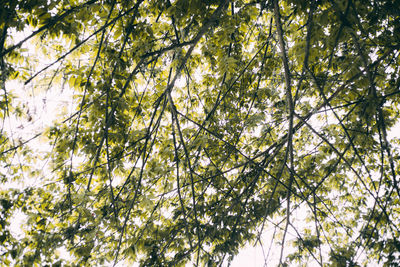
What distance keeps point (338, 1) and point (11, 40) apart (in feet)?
9.27

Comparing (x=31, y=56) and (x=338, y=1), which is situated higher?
(x=31, y=56)

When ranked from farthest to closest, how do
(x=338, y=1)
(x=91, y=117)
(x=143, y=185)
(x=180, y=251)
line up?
1. (x=143, y=185)
2. (x=180, y=251)
3. (x=91, y=117)
4. (x=338, y=1)

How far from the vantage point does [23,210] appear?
311cm

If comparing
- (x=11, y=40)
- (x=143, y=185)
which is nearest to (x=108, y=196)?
(x=143, y=185)

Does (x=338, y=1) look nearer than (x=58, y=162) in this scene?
Yes

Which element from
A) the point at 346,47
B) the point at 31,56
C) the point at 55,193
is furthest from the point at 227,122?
the point at 31,56

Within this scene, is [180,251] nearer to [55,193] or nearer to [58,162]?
[58,162]

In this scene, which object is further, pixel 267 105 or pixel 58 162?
pixel 267 105

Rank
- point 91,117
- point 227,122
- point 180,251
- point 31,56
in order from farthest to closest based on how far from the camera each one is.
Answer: point 227,122 → point 31,56 → point 180,251 → point 91,117

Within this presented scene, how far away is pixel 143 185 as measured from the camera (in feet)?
8.33

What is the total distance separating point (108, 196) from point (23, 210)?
1.59m

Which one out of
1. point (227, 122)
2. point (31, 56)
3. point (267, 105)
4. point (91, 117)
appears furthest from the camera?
point (267, 105)

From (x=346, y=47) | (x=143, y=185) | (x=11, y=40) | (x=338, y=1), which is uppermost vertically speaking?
(x=346, y=47)

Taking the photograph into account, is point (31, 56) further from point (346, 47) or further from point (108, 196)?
point (346, 47)
